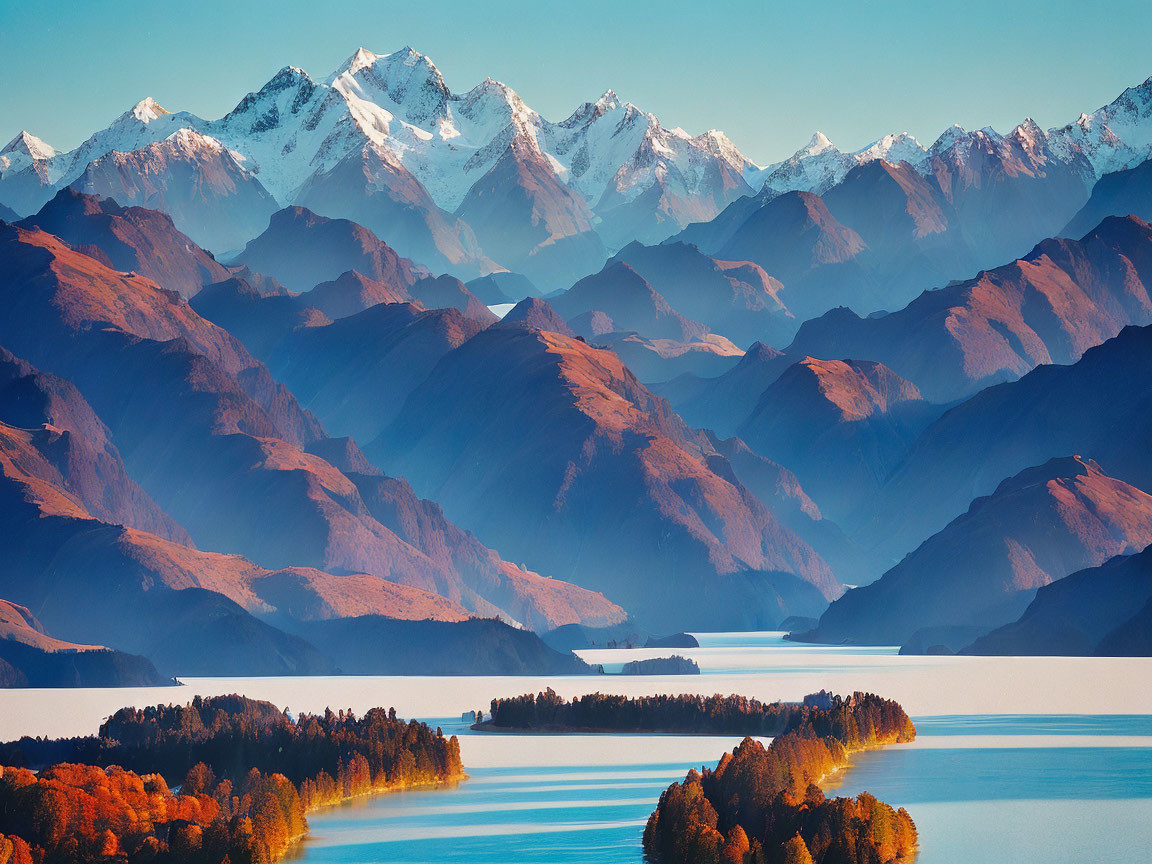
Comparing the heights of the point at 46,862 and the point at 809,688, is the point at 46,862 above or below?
below

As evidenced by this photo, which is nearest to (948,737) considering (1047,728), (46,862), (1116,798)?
(1047,728)

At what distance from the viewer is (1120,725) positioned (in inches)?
5404

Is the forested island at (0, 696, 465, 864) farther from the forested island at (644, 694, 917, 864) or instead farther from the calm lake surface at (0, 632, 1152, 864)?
the forested island at (644, 694, 917, 864)

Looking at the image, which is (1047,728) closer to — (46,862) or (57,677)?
(46,862)

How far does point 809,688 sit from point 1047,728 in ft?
137

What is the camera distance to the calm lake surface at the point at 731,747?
269 feet

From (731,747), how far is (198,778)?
4049 cm

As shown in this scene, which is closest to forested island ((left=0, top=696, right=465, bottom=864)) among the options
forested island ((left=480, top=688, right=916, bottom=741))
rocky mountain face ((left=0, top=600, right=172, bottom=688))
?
forested island ((left=480, top=688, right=916, bottom=741))

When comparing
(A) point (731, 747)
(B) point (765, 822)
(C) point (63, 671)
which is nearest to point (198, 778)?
(B) point (765, 822)

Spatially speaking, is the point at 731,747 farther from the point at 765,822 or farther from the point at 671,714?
the point at 765,822

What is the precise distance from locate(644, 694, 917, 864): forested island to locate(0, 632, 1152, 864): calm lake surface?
81.8 inches

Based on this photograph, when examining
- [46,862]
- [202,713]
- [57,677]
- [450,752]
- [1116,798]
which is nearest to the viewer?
[46,862]

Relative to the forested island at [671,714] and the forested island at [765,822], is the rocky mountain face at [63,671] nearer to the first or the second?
the forested island at [671,714]

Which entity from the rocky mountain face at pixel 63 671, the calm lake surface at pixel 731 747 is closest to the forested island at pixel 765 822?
the calm lake surface at pixel 731 747
